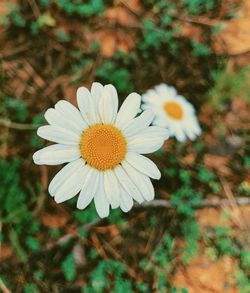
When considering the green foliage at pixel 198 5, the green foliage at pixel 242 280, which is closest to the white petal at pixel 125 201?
the green foliage at pixel 242 280

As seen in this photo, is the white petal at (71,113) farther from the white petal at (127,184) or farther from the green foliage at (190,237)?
the green foliage at (190,237)

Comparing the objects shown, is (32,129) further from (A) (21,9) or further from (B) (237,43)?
(B) (237,43)

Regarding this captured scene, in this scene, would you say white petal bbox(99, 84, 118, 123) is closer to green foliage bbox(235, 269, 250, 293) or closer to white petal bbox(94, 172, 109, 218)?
white petal bbox(94, 172, 109, 218)

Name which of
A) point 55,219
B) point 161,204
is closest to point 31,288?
point 55,219

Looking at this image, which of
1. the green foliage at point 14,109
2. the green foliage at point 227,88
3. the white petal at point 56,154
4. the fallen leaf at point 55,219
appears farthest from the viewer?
the green foliage at point 227,88

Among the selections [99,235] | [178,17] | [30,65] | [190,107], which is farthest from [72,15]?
[99,235]

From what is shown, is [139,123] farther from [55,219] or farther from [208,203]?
[208,203]
